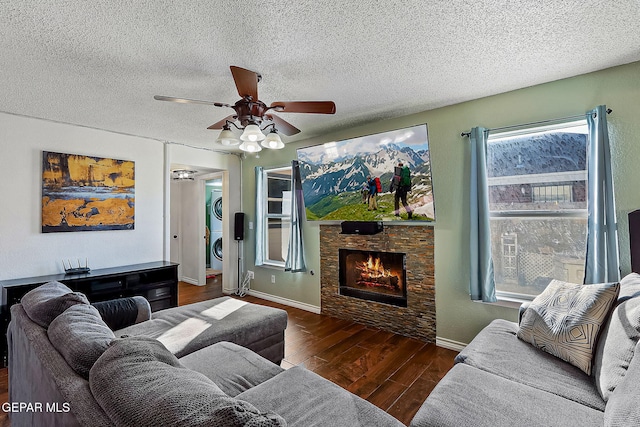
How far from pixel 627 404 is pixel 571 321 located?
856 millimetres

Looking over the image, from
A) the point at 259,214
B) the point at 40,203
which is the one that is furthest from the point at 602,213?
the point at 40,203

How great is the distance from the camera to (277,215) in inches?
196

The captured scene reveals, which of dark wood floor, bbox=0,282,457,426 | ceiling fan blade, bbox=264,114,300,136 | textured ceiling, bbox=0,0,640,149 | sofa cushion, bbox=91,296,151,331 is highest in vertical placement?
textured ceiling, bbox=0,0,640,149

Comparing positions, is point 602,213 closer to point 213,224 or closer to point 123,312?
point 123,312

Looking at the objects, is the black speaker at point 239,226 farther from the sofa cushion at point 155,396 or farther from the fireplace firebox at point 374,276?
the sofa cushion at point 155,396

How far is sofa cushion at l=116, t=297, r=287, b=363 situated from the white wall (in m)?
1.81

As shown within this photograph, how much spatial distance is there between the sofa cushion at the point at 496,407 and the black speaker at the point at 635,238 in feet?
4.54

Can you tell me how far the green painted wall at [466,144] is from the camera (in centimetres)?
227

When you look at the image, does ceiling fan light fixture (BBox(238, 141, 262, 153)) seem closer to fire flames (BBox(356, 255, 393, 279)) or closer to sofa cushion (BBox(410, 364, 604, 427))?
sofa cushion (BBox(410, 364, 604, 427))

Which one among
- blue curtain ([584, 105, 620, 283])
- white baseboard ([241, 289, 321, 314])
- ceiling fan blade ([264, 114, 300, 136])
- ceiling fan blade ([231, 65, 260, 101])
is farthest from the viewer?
white baseboard ([241, 289, 321, 314])

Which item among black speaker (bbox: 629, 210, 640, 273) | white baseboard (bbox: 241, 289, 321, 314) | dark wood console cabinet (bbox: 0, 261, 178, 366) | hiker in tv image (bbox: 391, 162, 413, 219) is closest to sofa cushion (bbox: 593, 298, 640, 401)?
black speaker (bbox: 629, 210, 640, 273)

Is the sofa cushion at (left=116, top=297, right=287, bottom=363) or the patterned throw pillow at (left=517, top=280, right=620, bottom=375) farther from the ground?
the patterned throw pillow at (left=517, top=280, right=620, bottom=375)

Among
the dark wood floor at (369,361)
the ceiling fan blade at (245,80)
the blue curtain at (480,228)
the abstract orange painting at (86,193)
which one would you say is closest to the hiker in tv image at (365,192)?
the blue curtain at (480,228)

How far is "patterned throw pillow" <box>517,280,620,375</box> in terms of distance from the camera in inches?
65.0
